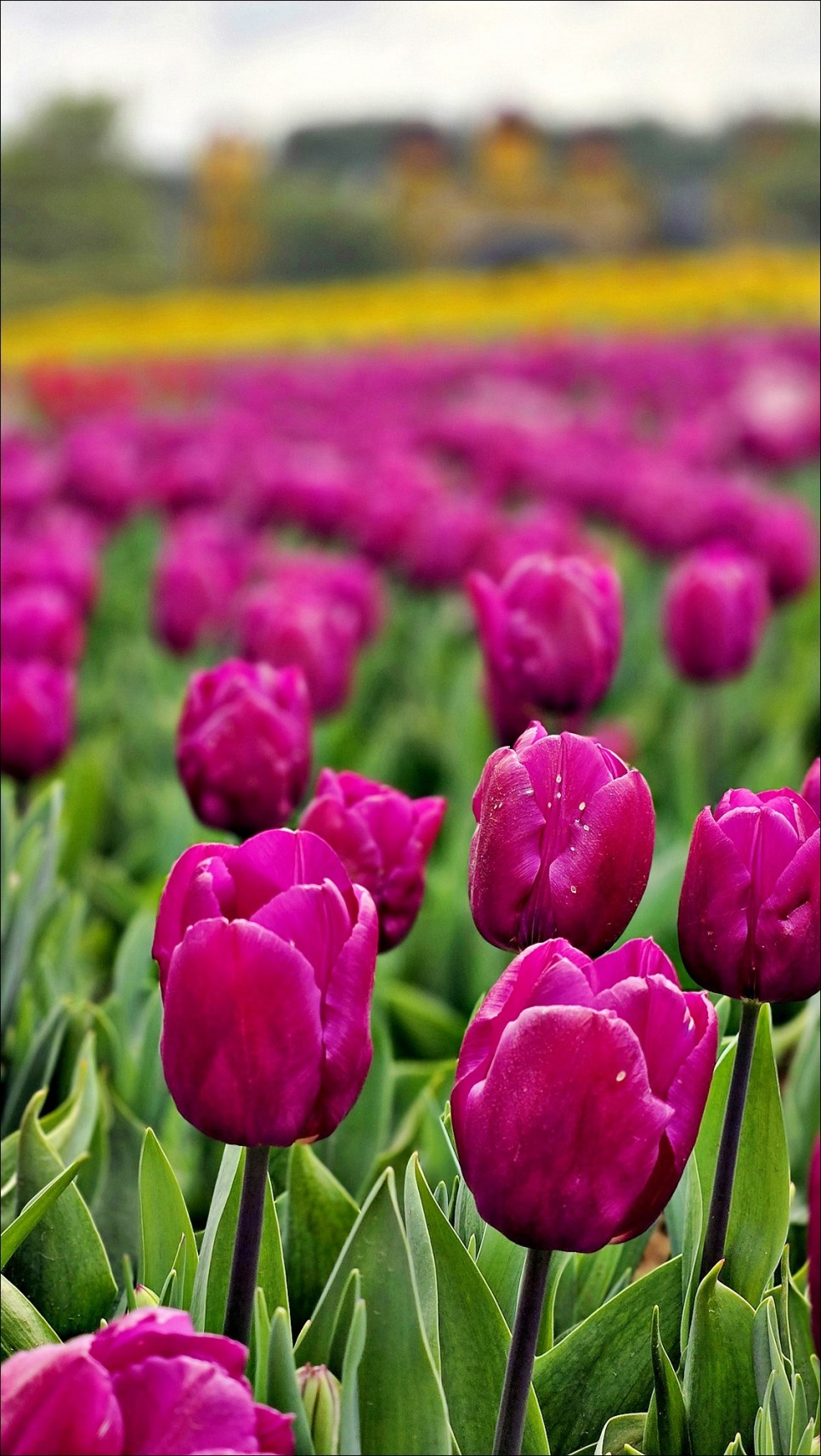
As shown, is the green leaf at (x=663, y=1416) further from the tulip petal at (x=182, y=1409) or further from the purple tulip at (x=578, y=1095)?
the tulip petal at (x=182, y=1409)

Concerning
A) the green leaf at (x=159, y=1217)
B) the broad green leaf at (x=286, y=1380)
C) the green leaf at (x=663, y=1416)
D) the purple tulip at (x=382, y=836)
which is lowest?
the green leaf at (x=663, y=1416)

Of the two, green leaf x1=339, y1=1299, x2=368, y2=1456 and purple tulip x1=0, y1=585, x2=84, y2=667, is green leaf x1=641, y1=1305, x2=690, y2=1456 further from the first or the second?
purple tulip x1=0, y1=585, x2=84, y2=667

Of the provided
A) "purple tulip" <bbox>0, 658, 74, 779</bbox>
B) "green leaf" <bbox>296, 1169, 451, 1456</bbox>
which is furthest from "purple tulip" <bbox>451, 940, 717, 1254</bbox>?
"purple tulip" <bbox>0, 658, 74, 779</bbox>

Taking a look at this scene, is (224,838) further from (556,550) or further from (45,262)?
(45,262)

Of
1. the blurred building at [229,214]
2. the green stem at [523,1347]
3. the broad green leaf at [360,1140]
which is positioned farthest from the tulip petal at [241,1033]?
the blurred building at [229,214]

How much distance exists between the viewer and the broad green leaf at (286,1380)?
0.62 meters

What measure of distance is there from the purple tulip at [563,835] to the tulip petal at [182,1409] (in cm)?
27

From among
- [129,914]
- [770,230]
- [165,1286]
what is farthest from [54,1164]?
[770,230]

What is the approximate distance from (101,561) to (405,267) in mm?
19690

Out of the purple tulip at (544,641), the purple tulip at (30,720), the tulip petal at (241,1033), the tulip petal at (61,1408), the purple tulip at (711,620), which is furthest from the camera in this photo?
the purple tulip at (711,620)

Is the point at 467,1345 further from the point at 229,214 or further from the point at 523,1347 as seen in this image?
the point at 229,214

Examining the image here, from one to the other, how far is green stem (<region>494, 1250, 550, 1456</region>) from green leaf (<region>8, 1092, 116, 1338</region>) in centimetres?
32

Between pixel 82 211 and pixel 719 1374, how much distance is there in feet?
71.0

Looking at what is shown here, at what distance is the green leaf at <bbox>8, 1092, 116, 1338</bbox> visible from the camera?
846 mm
